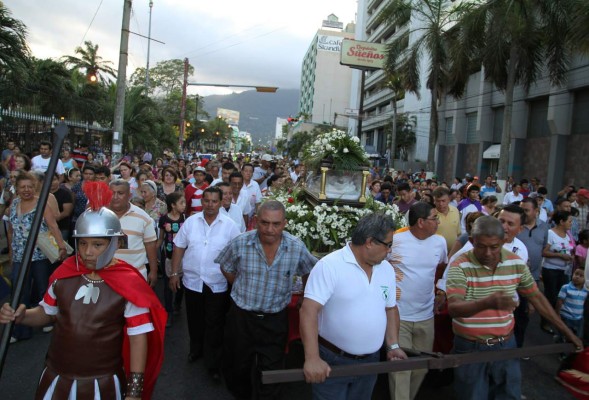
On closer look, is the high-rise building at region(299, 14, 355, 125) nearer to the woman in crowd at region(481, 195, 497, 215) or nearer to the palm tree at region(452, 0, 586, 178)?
the palm tree at region(452, 0, 586, 178)

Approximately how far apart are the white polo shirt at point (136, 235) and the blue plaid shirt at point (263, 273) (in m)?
1.40

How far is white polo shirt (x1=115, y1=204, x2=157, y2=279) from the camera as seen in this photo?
4855mm

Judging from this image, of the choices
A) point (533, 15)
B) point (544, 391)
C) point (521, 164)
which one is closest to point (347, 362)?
point (544, 391)

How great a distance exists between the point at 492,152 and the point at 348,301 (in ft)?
89.2

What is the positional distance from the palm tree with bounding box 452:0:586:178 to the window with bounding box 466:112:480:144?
1021cm

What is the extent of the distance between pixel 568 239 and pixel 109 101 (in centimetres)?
2647

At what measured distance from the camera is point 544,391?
16.5 ft

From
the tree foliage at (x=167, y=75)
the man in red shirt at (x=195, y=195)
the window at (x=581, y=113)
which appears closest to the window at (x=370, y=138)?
the tree foliage at (x=167, y=75)

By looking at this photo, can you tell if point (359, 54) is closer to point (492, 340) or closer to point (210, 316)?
point (210, 316)

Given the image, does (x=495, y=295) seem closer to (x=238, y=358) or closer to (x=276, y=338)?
(x=276, y=338)

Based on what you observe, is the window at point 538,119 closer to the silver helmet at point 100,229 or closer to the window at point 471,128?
the window at point 471,128

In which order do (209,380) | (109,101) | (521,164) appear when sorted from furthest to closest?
(109,101)
(521,164)
(209,380)

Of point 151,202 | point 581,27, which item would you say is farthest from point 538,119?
point 151,202

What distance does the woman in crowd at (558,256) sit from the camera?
6418 mm
